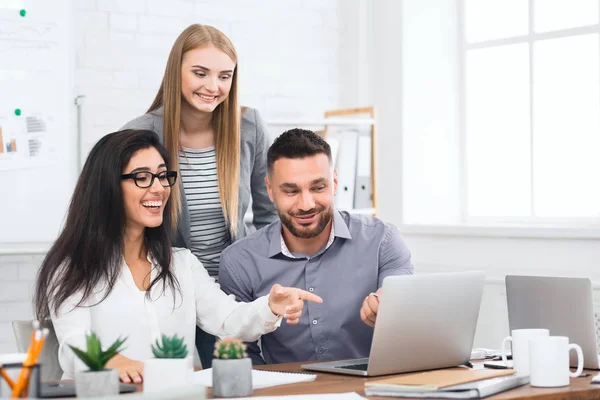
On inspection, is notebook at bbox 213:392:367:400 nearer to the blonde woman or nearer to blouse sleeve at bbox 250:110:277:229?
the blonde woman

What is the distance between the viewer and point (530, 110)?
152 inches

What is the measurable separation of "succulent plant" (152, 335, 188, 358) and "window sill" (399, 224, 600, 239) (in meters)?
2.12

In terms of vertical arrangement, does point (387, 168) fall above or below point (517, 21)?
below

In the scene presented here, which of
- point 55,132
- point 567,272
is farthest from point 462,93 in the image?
point 55,132

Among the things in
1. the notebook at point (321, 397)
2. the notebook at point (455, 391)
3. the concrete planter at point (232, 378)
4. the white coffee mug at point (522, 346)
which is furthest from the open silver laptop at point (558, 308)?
the concrete planter at point (232, 378)

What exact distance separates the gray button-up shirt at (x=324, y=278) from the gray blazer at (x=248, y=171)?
21 cm

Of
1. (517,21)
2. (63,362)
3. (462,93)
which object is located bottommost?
(63,362)

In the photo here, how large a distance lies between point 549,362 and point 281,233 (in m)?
0.85

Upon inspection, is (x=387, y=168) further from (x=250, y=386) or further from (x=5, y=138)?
(x=250, y=386)

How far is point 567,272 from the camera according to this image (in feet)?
11.1

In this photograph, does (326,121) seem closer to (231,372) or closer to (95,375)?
(231,372)

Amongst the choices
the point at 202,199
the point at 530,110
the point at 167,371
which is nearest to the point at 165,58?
the point at 202,199

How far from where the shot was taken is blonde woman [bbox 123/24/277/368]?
2.52 meters

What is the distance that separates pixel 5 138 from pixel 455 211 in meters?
1.99
